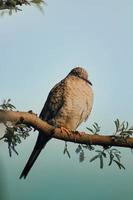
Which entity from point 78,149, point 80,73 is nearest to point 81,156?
point 78,149

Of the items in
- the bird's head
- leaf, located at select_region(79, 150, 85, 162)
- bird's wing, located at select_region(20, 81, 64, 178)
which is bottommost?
leaf, located at select_region(79, 150, 85, 162)

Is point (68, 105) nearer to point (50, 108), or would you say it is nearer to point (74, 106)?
point (74, 106)

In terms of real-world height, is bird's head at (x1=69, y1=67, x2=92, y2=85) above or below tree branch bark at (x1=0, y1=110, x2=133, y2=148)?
above

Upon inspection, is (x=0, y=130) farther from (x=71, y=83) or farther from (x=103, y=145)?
(x=71, y=83)

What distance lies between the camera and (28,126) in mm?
3627

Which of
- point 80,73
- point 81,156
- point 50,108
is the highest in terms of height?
point 80,73

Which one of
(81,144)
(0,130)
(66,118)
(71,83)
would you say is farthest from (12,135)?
(71,83)

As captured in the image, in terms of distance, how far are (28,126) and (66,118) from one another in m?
2.40

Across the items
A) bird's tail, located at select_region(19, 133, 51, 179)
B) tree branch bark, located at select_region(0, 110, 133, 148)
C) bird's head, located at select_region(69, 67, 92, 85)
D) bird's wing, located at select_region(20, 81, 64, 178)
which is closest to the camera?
tree branch bark, located at select_region(0, 110, 133, 148)

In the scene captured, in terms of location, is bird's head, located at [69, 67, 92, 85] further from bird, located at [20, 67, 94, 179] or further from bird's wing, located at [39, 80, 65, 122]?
bird's wing, located at [39, 80, 65, 122]

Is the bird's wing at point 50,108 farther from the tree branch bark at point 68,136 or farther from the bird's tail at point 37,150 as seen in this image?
the tree branch bark at point 68,136

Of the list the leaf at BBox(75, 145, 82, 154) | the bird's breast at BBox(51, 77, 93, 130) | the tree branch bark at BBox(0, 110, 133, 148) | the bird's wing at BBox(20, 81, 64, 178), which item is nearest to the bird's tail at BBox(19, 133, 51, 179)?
the bird's wing at BBox(20, 81, 64, 178)

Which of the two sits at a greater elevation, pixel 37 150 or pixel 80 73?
pixel 80 73

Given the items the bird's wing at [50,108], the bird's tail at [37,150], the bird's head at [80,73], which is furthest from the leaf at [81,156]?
the bird's head at [80,73]
